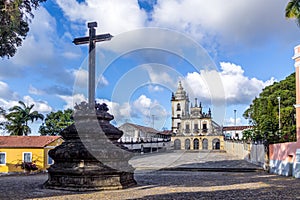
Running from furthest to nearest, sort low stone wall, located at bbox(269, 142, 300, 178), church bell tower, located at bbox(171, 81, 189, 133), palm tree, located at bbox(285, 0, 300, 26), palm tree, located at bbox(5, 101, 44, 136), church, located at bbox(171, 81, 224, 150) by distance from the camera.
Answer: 1. church bell tower, located at bbox(171, 81, 189, 133)
2. church, located at bbox(171, 81, 224, 150)
3. palm tree, located at bbox(5, 101, 44, 136)
4. low stone wall, located at bbox(269, 142, 300, 178)
5. palm tree, located at bbox(285, 0, 300, 26)

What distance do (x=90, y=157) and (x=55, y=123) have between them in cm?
3072

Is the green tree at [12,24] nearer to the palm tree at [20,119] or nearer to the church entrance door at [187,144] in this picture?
the palm tree at [20,119]

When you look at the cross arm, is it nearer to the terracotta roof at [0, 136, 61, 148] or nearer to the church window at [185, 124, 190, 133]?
the terracotta roof at [0, 136, 61, 148]

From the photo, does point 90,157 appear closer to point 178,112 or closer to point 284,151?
point 284,151

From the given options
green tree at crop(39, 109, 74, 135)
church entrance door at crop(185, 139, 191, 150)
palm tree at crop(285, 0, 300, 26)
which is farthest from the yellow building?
church entrance door at crop(185, 139, 191, 150)

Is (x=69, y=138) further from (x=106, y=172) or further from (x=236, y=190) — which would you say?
(x=236, y=190)

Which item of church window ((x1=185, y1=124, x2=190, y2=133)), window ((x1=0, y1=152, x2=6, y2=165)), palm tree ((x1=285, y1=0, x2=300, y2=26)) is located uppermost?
palm tree ((x1=285, y1=0, x2=300, y2=26))

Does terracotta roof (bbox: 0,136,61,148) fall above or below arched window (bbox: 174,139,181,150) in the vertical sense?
above

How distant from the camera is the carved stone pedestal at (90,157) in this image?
32.6ft

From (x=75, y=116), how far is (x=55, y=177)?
1797mm

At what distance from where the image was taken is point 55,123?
129 feet

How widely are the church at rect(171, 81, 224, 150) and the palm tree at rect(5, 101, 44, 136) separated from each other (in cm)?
2468

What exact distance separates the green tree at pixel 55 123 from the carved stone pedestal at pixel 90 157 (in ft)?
94.2

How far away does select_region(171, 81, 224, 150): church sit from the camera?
57319 millimetres
